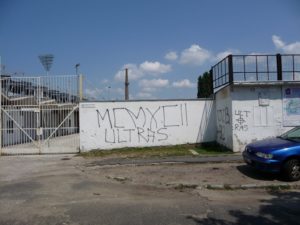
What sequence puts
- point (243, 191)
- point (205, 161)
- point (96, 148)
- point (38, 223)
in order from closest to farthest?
point (38, 223)
point (243, 191)
point (205, 161)
point (96, 148)

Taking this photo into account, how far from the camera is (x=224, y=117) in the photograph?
59.2 ft

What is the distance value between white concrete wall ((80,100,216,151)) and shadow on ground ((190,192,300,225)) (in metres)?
10.6

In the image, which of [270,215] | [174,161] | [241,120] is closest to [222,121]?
[241,120]

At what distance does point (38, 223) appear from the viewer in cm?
677

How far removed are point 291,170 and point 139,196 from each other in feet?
14.0

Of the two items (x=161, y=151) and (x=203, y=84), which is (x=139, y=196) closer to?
(x=161, y=151)

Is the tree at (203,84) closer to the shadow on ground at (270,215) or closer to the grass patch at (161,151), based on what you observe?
the grass patch at (161,151)

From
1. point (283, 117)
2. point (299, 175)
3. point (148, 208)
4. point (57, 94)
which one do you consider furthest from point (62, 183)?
point (283, 117)

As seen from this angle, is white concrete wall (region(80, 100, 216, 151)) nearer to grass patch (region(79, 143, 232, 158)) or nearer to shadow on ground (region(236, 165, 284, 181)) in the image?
grass patch (region(79, 143, 232, 158))

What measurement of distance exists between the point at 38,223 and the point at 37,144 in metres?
12.2

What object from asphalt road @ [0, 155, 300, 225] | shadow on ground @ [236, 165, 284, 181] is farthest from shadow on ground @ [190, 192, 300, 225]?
shadow on ground @ [236, 165, 284, 181]

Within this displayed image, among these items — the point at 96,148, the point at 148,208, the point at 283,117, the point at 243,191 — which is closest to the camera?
the point at 148,208

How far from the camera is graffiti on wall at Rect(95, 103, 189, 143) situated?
18.5 metres

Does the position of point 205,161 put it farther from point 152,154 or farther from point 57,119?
point 57,119
